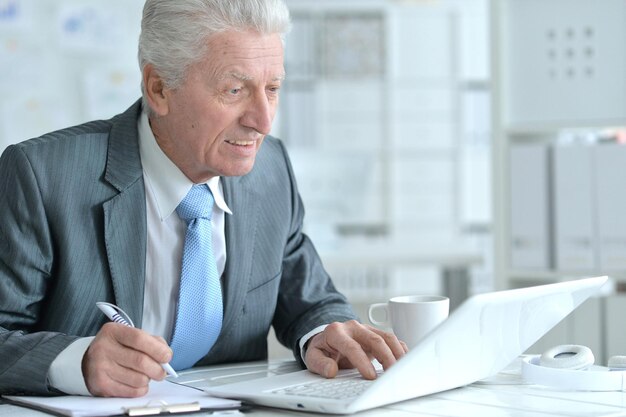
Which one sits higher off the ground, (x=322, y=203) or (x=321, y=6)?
(x=321, y=6)

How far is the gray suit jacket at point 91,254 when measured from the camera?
1301mm

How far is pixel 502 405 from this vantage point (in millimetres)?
1091

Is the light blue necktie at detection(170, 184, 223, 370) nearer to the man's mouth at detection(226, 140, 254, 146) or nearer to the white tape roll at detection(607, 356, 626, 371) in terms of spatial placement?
the man's mouth at detection(226, 140, 254, 146)

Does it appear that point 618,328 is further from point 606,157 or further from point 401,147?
point 401,147

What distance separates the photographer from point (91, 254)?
1369mm

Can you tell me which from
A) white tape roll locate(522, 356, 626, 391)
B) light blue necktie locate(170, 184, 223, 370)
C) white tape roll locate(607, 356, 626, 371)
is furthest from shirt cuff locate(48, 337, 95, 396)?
white tape roll locate(607, 356, 626, 371)

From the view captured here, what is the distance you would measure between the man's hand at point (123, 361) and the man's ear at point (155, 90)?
46 centimetres

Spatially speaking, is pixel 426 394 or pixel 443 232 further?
pixel 443 232

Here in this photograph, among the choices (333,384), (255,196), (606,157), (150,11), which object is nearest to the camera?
(333,384)

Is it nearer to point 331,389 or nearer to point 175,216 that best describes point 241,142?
point 175,216

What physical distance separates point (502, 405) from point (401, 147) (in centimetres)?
557

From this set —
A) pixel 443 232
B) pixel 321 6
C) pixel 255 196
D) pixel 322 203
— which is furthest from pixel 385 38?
pixel 255 196

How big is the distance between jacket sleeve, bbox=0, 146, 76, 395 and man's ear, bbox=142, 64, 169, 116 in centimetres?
23

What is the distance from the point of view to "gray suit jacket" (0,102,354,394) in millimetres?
1301
